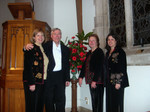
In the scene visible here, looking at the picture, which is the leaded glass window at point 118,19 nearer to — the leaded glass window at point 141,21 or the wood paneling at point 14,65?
the leaded glass window at point 141,21

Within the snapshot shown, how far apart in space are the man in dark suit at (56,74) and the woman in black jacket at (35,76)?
10 cm

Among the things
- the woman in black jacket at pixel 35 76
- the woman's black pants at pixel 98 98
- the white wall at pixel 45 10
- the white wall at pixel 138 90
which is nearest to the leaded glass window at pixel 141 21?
the white wall at pixel 138 90

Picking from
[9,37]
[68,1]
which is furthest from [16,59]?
[68,1]

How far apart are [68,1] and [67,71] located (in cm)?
234

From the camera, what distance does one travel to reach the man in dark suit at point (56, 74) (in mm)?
2232

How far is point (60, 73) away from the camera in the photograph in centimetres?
229

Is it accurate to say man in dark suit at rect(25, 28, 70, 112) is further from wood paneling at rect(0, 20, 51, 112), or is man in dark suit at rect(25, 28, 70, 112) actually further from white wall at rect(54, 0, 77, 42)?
white wall at rect(54, 0, 77, 42)

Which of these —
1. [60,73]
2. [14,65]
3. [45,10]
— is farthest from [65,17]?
[60,73]

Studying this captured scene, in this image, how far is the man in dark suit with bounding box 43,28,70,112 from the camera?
2232mm

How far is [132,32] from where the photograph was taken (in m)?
2.83

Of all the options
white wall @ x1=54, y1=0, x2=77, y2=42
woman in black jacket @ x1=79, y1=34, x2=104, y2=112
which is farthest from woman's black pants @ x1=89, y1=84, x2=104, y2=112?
white wall @ x1=54, y1=0, x2=77, y2=42

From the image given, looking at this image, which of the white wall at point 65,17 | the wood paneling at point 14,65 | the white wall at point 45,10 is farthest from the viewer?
the white wall at point 45,10

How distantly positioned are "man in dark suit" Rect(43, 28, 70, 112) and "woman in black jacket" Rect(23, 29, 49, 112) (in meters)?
0.10

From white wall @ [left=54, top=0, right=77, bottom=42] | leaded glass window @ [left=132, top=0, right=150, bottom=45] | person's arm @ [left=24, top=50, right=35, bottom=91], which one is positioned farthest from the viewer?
white wall @ [left=54, top=0, right=77, bottom=42]
